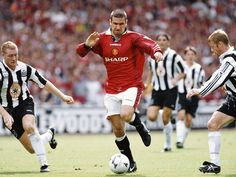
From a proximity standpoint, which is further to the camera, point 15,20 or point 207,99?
point 15,20

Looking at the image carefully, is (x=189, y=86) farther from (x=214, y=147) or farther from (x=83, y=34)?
(x=83, y=34)

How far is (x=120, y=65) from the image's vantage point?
34.6ft

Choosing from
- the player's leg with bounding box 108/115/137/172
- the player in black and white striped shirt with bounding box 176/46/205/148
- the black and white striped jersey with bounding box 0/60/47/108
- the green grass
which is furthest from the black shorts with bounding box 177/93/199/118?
the black and white striped jersey with bounding box 0/60/47/108

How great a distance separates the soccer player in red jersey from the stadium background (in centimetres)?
1218

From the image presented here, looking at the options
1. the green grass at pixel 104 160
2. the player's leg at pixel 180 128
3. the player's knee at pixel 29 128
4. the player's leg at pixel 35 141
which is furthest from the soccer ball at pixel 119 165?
the player's leg at pixel 180 128

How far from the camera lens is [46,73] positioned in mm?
25000

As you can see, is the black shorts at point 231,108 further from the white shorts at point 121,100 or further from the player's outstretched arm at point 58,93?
the player's outstretched arm at point 58,93

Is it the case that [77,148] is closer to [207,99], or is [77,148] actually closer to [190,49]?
[190,49]

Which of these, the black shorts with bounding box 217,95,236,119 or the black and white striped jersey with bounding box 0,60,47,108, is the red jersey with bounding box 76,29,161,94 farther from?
the black shorts with bounding box 217,95,236,119

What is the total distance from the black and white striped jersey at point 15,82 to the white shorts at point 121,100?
1154 mm

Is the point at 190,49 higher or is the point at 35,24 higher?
the point at 35,24

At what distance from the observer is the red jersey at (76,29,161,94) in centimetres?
1052

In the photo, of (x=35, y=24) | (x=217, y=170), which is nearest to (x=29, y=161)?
(x=217, y=170)

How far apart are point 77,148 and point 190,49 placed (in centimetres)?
407
